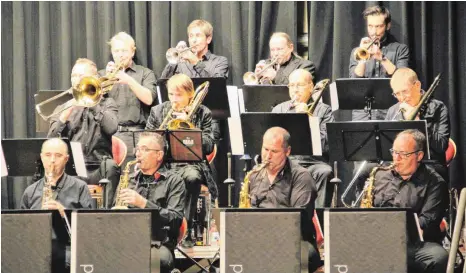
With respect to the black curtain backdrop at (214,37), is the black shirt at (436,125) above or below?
below

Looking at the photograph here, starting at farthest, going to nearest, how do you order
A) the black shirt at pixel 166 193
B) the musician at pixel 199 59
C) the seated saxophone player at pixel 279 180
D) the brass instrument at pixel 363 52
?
the musician at pixel 199 59 < the brass instrument at pixel 363 52 < the seated saxophone player at pixel 279 180 < the black shirt at pixel 166 193

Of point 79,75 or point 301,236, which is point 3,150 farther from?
point 301,236

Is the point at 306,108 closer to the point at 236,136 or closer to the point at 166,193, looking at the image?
the point at 236,136

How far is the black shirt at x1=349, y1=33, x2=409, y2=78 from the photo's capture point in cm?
825

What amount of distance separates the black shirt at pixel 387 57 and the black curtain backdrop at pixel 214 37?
1.32 feet

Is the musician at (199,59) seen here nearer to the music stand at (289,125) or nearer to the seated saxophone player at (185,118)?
the seated saxophone player at (185,118)

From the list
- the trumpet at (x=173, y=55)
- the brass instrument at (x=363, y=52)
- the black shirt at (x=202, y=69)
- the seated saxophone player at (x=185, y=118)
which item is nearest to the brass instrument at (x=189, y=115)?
the seated saxophone player at (x=185, y=118)

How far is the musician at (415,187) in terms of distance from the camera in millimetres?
6316

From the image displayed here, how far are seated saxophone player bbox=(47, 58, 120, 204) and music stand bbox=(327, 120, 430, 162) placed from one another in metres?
1.92

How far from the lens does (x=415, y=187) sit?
21.2 feet

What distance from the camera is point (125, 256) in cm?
550

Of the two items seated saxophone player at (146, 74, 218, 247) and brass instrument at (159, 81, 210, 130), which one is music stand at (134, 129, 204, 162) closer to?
seated saxophone player at (146, 74, 218, 247)

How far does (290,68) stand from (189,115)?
3.90 ft

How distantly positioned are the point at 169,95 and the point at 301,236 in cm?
263
